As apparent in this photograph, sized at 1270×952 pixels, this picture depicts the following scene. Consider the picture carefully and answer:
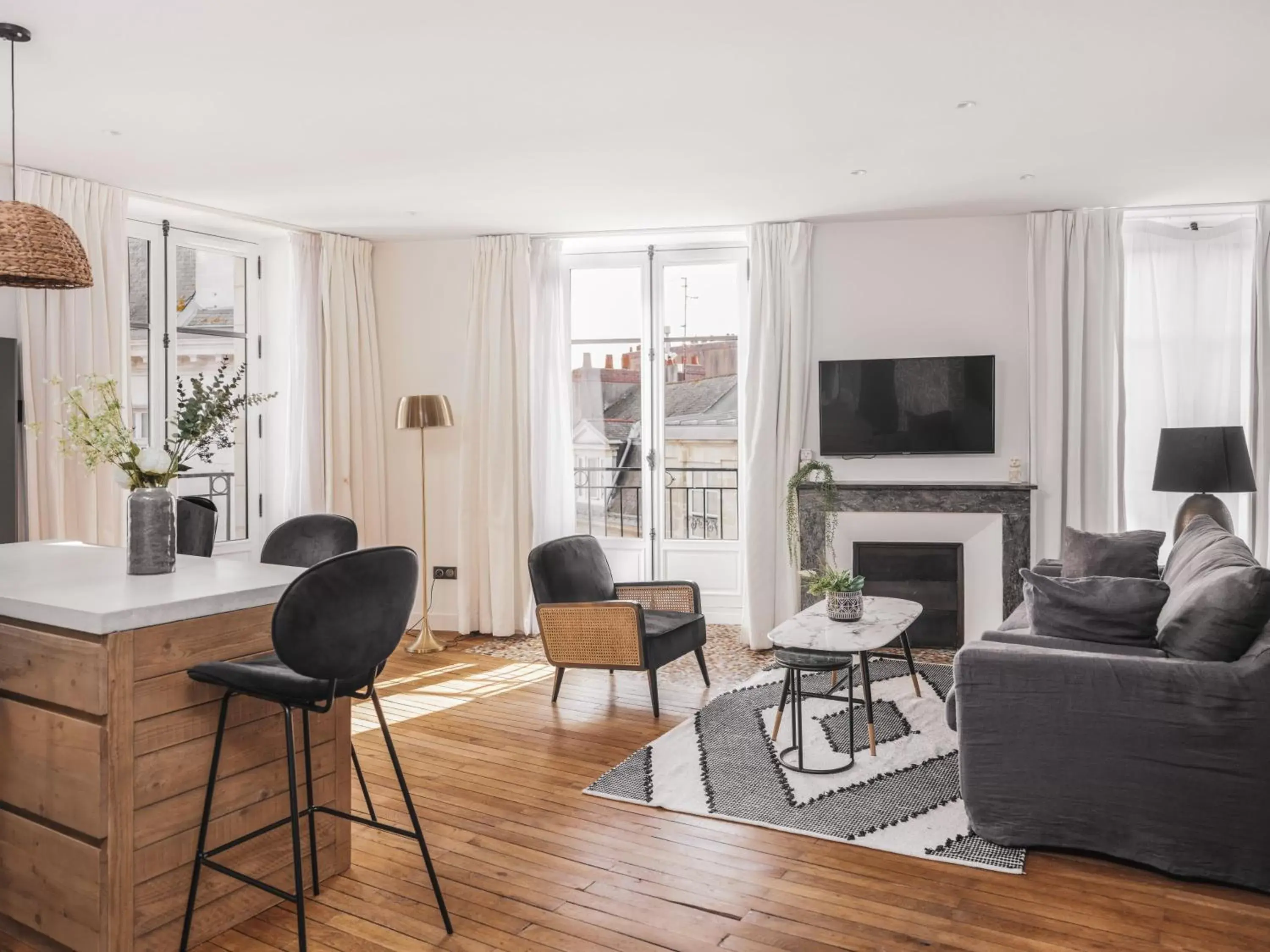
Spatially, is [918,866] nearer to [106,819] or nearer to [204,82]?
[106,819]

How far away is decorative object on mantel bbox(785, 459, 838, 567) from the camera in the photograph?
6.00 metres

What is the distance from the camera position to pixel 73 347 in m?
4.70

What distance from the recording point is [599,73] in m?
3.52

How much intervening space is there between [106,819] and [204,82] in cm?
269

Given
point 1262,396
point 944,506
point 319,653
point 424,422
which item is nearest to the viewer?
point 319,653

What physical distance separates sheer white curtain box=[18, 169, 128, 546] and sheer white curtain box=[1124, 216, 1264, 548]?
19.1 feet

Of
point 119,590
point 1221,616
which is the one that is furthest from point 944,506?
point 119,590

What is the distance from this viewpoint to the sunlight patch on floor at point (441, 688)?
4.72 meters

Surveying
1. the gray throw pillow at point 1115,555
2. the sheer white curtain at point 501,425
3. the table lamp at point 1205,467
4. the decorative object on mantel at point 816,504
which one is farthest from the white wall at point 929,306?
the sheer white curtain at point 501,425

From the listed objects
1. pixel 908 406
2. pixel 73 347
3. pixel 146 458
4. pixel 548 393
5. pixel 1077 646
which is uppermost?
pixel 73 347

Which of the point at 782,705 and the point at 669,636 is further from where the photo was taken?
the point at 669,636

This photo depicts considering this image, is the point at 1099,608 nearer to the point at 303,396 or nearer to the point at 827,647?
the point at 827,647

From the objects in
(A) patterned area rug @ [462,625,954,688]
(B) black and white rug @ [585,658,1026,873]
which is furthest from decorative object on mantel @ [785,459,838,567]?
(B) black and white rug @ [585,658,1026,873]

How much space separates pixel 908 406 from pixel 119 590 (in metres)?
4.77
